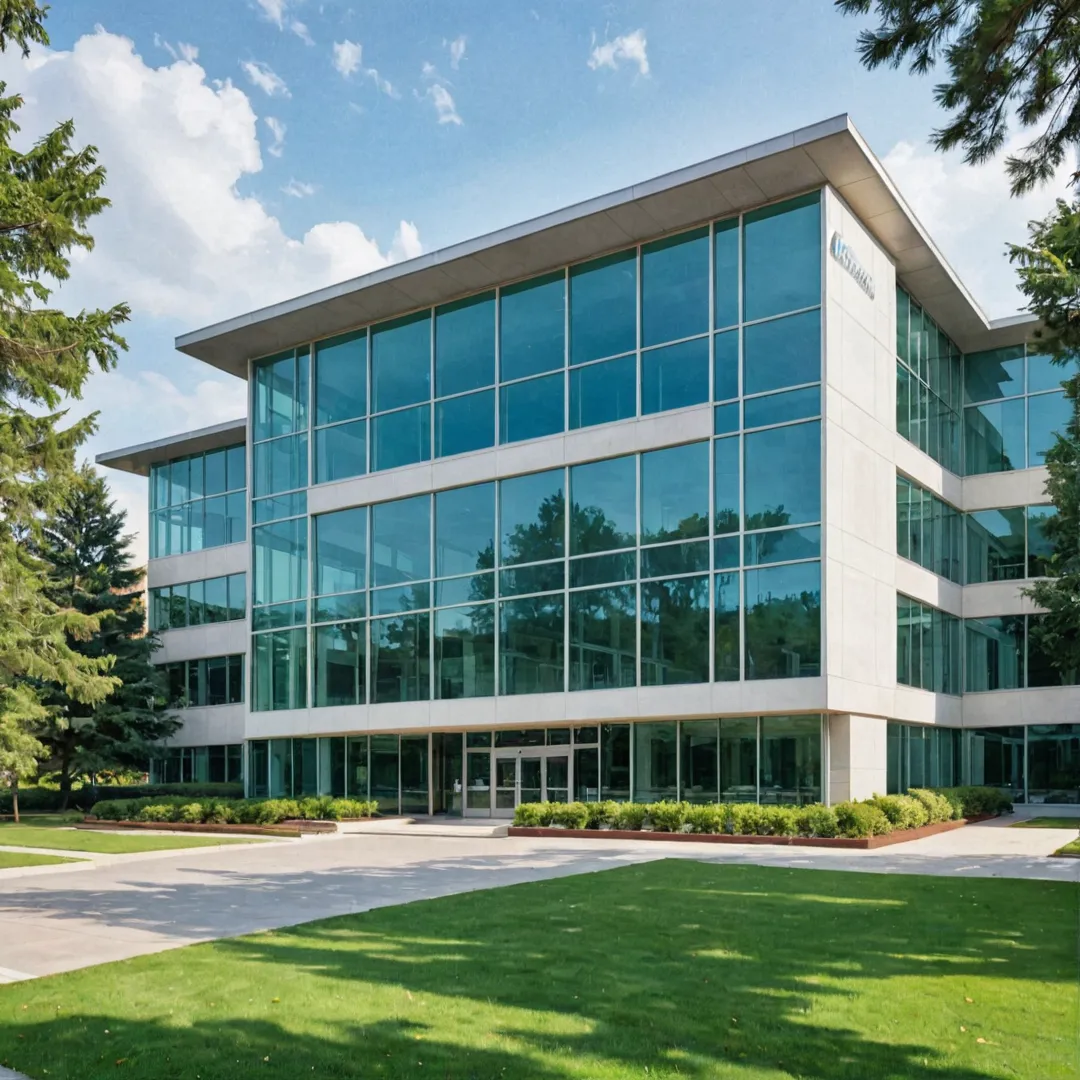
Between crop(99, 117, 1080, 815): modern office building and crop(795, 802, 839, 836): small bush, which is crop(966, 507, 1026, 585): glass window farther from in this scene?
crop(795, 802, 839, 836): small bush

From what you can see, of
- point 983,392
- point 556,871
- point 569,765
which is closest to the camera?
point 556,871

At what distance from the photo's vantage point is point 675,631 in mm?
26297

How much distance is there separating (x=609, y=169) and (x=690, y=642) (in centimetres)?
1118

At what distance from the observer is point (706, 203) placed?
86.1 ft

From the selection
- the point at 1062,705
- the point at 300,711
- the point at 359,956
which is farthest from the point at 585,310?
the point at 359,956

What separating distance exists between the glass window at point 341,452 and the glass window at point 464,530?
3.20 metres

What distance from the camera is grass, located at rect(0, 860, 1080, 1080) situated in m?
6.79

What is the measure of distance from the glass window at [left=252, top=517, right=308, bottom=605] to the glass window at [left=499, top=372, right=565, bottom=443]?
7.68m

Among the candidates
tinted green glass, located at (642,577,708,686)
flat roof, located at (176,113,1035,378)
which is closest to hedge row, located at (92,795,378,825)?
tinted green glass, located at (642,577,708,686)

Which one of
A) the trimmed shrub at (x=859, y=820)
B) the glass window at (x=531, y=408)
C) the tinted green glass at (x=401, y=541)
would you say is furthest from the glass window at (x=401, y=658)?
the trimmed shrub at (x=859, y=820)

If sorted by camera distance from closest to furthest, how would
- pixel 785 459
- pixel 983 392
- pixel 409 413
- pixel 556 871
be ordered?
pixel 556 871
pixel 785 459
pixel 409 413
pixel 983 392

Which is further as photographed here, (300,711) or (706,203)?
(300,711)

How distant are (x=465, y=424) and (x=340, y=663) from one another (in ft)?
26.1

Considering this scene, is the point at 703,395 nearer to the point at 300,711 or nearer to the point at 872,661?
the point at 872,661
